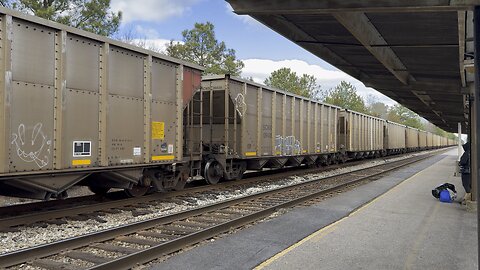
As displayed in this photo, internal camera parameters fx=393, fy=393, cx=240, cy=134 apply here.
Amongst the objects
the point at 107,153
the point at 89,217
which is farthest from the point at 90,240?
the point at 107,153

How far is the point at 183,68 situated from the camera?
10.5 m

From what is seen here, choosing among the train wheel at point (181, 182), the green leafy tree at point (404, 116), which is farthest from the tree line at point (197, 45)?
the green leafy tree at point (404, 116)

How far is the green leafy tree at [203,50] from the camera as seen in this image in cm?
3328

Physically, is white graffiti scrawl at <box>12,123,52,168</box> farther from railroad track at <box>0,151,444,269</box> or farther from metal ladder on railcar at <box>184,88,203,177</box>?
metal ladder on railcar at <box>184,88,203,177</box>

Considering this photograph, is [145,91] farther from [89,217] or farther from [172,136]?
[89,217]

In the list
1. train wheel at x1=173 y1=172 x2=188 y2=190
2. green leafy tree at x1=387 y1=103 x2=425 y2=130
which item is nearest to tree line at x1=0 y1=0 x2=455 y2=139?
train wheel at x1=173 y1=172 x2=188 y2=190

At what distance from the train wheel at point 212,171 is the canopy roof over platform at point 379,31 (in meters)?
4.94

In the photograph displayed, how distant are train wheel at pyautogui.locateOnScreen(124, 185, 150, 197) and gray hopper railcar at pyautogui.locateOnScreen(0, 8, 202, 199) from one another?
0.08 ft

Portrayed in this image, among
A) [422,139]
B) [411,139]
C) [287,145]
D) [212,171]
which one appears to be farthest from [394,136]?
[212,171]

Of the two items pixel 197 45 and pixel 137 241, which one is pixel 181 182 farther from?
pixel 197 45

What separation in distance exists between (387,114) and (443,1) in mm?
122496

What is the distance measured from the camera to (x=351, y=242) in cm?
604

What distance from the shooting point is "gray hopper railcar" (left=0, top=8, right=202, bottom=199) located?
6.44 metres

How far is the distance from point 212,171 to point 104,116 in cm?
519
